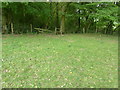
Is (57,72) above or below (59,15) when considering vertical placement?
below

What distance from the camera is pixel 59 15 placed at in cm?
1405

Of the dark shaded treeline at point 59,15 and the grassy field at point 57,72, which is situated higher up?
the dark shaded treeline at point 59,15

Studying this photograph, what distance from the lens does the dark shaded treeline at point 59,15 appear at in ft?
33.8

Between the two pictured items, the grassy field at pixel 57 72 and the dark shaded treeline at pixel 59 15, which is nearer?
the grassy field at pixel 57 72

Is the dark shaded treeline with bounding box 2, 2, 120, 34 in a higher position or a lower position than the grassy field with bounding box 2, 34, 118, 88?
higher

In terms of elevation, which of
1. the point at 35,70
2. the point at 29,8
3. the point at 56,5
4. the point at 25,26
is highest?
the point at 56,5

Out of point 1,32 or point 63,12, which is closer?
point 1,32

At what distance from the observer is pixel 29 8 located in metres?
10.2

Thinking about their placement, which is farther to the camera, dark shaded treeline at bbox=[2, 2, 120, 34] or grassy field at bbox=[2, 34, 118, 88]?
dark shaded treeline at bbox=[2, 2, 120, 34]

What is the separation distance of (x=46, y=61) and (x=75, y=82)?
5.60 ft

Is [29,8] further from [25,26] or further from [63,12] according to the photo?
[63,12]

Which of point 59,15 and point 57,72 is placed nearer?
point 57,72

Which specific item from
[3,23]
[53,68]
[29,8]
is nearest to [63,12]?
[29,8]

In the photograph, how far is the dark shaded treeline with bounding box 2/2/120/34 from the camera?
10.3 meters
